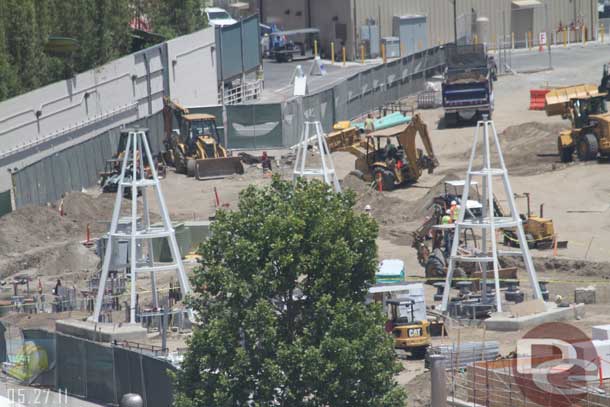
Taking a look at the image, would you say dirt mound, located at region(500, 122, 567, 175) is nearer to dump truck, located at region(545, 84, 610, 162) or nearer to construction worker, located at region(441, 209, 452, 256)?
dump truck, located at region(545, 84, 610, 162)

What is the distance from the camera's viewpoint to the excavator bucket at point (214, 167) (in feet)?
183

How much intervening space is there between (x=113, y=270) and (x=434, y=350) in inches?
523

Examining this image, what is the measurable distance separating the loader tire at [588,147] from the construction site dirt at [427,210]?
274 millimetres

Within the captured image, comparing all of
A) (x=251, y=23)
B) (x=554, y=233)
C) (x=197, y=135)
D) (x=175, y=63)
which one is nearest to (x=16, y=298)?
(x=554, y=233)

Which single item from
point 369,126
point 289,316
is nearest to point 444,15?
point 369,126

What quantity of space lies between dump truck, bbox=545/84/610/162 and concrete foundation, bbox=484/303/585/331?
61.4ft

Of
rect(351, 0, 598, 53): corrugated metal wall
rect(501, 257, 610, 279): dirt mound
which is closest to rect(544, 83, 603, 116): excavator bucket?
rect(501, 257, 610, 279): dirt mound

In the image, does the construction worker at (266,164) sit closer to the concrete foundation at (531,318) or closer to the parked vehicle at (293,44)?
the concrete foundation at (531,318)

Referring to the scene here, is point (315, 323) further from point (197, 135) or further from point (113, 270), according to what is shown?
point (197, 135)

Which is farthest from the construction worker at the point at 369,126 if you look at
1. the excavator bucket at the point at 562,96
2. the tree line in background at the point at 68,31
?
the tree line in background at the point at 68,31

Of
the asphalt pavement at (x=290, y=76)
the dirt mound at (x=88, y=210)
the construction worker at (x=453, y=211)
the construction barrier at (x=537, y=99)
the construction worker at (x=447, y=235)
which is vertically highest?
the asphalt pavement at (x=290, y=76)

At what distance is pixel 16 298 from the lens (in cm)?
3872

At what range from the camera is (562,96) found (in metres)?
57.0

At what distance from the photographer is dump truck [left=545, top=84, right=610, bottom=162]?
52.0m
